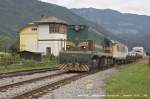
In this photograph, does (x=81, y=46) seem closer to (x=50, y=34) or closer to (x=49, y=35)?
(x=50, y=34)

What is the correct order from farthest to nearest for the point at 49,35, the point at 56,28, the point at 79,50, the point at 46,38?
the point at 46,38, the point at 56,28, the point at 49,35, the point at 79,50

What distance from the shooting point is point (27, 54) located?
218ft

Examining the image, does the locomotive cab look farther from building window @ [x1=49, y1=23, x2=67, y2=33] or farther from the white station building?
building window @ [x1=49, y1=23, x2=67, y2=33]

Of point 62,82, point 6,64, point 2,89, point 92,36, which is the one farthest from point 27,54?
point 2,89

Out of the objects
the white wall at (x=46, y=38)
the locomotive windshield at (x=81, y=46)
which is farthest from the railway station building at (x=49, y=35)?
the locomotive windshield at (x=81, y=46)

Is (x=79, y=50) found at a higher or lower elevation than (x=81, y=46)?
lower

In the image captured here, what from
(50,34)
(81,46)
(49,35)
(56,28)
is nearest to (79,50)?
(81,46)

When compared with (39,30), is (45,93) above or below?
below

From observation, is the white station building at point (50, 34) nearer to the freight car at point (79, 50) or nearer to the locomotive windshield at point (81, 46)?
the freight car at point (79, 50)

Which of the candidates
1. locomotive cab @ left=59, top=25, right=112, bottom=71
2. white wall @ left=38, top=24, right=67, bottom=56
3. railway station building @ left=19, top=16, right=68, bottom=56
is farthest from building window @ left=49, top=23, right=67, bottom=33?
locomotive cab @ left=59, top=25, right=112, bottom=71

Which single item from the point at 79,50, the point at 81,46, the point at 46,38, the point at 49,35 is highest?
the point at 49,35

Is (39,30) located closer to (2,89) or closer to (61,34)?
(61,34)

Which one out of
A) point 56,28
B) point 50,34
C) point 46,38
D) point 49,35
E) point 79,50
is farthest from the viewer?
point 46,38

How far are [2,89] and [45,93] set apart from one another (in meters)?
2.57
